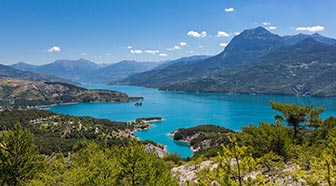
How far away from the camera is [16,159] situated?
28.7m

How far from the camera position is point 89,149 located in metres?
27.7

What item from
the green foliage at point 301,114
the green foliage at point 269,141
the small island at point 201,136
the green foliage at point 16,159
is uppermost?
the green foliage at point 301,114

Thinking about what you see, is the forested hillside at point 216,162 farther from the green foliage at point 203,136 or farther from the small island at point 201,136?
the small island at point 201,136

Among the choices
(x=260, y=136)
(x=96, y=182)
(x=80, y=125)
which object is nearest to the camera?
(x=96, y=182)

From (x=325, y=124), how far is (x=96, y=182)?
28909 millimetres

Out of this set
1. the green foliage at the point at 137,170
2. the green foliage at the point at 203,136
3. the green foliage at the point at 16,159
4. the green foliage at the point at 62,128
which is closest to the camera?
the green foliage at the point at 137,170

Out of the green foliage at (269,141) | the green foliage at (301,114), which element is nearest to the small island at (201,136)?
the green foliage at (301,114)

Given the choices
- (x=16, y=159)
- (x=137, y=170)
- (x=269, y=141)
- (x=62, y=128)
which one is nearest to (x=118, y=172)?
(x=137, y=170)

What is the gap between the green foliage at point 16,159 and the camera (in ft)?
90.7

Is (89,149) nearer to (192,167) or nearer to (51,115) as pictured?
(192,167)

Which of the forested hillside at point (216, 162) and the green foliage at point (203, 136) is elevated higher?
the forested hillside at point (216, 162)

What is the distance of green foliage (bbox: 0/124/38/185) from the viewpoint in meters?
27.6

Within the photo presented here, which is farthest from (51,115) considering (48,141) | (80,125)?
(48,141)

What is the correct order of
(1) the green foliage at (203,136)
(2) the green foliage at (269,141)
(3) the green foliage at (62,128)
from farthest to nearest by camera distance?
(3) the green foliage at (62,128) → (1) the green foliage at (203,136) → (2) the green foliage at (269,141)
